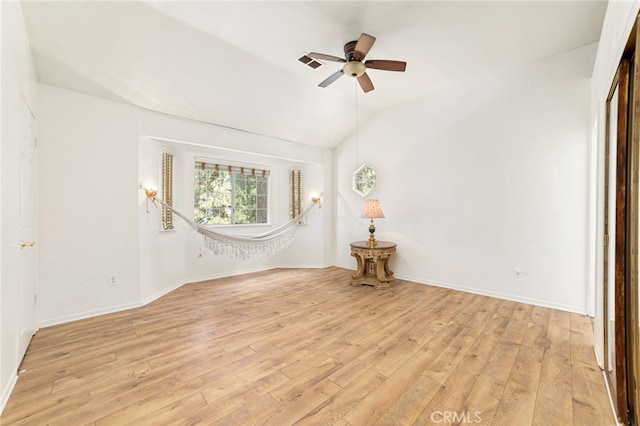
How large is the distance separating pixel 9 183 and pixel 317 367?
2.08 metres

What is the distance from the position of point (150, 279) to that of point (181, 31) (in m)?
2.57

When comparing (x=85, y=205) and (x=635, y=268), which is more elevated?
(x=85, y=205)

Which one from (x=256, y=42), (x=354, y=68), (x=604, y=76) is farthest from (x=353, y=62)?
(x=604, y=76)

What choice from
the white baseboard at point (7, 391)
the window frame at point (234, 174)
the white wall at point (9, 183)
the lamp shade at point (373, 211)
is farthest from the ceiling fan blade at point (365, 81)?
the white baseboard at point (7, 391)

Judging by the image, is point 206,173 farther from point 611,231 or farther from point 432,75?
point 611,231

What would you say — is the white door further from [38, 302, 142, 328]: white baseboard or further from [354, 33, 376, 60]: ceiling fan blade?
[354, 33, 376, 60]: ceiling fan blade

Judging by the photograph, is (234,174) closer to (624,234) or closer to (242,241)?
(242,241)

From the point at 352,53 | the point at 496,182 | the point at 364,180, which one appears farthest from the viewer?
the point at 364,180

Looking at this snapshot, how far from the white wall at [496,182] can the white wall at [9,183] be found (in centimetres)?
383

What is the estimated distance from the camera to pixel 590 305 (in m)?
2.58

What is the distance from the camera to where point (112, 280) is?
8.96 ft

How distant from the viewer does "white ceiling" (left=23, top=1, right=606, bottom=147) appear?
6.89 ft

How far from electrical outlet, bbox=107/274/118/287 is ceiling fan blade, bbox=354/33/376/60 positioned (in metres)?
3.16

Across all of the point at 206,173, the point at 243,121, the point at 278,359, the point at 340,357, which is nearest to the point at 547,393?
the point at 340,357
